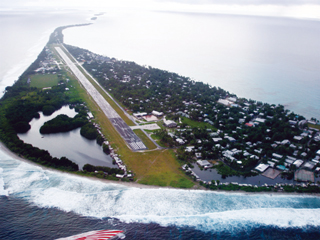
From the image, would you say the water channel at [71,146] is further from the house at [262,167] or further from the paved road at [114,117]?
the house at [262,167]

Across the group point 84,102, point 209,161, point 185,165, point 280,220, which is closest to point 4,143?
point 84,102

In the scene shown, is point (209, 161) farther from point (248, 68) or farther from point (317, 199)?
point (248, 68)

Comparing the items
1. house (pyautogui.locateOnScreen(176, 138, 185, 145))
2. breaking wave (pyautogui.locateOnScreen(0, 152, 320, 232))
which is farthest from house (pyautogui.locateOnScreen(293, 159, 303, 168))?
house (pyautogui.locateOnScreen(176, 138, 185, 145))

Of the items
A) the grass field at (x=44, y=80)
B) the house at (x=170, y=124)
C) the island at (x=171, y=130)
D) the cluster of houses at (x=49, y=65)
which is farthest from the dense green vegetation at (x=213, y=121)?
the cluster of houses at (x=49, y=65)

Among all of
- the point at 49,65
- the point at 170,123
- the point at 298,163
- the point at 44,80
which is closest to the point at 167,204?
the point at 170,123

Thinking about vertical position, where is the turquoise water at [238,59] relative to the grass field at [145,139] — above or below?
above

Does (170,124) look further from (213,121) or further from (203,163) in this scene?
(203,163)
